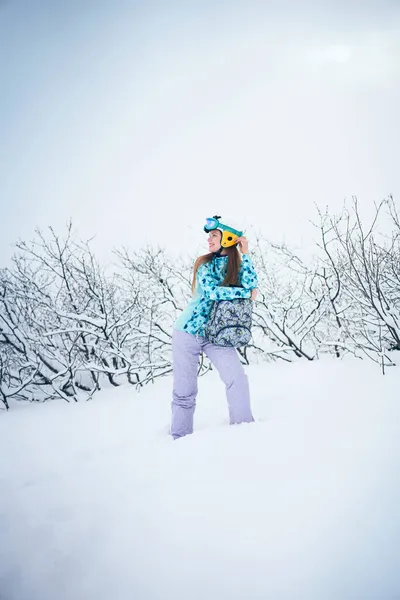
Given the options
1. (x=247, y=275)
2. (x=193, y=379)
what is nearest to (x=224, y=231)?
(x=247, y=275)

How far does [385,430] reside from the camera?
A: 1357 mm

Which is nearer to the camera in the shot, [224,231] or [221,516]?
[221,516]

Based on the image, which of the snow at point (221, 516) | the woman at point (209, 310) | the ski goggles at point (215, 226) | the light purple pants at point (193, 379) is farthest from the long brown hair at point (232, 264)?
the snow at point (221, 516)

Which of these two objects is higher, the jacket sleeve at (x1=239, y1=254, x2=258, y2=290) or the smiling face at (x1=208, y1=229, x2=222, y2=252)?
the smiling face at (x1=208, y1=229, x2=222, y2=252)

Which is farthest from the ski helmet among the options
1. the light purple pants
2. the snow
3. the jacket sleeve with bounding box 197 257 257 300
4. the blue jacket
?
the snow

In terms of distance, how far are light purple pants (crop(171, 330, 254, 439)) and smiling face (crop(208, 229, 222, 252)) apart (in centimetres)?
70

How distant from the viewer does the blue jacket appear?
2055mm

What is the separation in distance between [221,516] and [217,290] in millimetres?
1347

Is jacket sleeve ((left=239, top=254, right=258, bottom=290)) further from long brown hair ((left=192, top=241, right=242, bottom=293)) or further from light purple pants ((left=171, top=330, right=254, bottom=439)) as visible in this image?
light purple pants ((left=171, top=330, right=254, bottom=439))

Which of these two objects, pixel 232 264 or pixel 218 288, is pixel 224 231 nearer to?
pixel 232 264

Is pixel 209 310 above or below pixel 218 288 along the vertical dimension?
below

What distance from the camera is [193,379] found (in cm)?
214

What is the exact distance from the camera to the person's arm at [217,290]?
201 centimetres

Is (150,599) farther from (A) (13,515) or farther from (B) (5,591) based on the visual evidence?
(A) (13,515)
